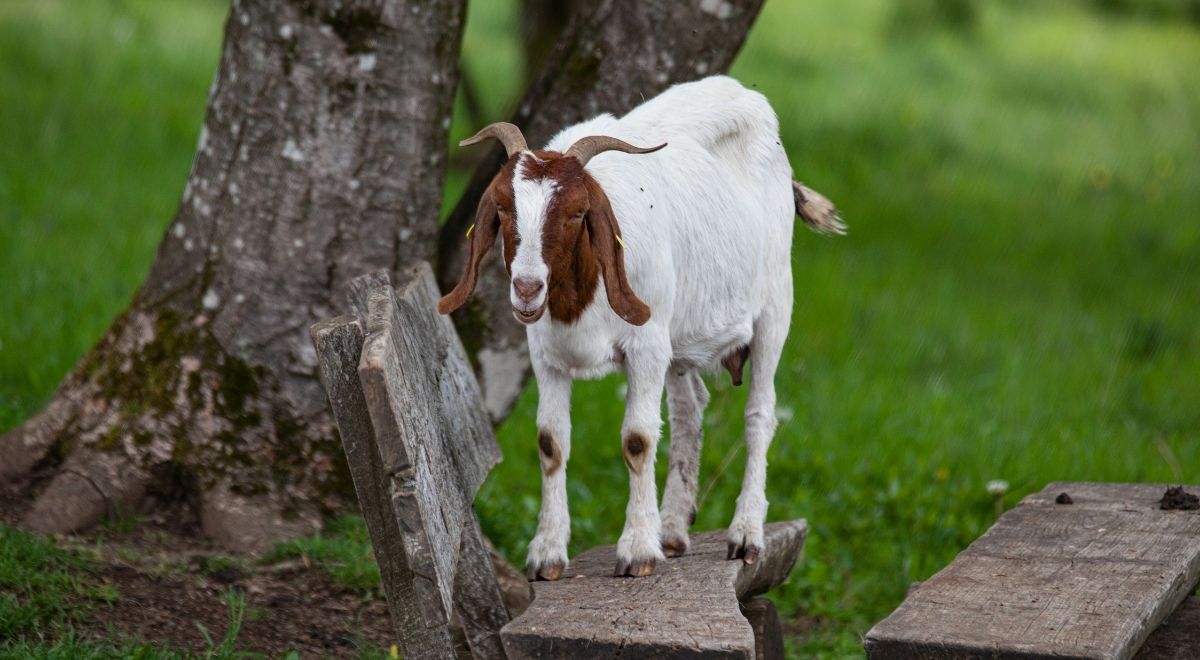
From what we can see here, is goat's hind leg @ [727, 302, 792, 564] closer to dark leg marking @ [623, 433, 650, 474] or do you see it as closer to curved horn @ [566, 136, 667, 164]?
dark leg marking @ [623, 433, 650, 474]

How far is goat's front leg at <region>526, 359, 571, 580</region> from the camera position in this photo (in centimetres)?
341

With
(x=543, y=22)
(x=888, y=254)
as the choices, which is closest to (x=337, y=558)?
(x=888, y=254)

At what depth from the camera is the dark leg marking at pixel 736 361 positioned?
4.01m

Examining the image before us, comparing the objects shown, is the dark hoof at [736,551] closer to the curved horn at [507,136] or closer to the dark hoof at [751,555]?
the dark hoof at [751,555]

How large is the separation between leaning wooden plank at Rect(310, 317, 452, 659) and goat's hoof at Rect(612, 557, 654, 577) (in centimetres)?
63

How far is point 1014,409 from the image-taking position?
7.46 m

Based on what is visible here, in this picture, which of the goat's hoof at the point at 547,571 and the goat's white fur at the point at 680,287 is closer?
the goat's white fur at the point at 680,287

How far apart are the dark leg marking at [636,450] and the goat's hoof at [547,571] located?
0.33 m

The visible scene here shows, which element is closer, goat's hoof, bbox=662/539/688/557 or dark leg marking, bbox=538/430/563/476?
dark leg marking, bbox=538/430/563/476

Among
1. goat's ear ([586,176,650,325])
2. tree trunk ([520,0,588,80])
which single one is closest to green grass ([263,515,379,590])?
goat's ear ([586,176,650,325])

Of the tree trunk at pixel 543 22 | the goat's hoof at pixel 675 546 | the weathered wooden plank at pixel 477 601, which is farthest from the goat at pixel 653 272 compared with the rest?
the tree trunk at pixel 543 22

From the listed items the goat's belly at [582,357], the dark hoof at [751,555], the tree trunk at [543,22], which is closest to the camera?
the goat's belly at [582,357]

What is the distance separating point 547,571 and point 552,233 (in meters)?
0.99

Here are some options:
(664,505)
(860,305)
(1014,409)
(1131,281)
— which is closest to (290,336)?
(664,505)
